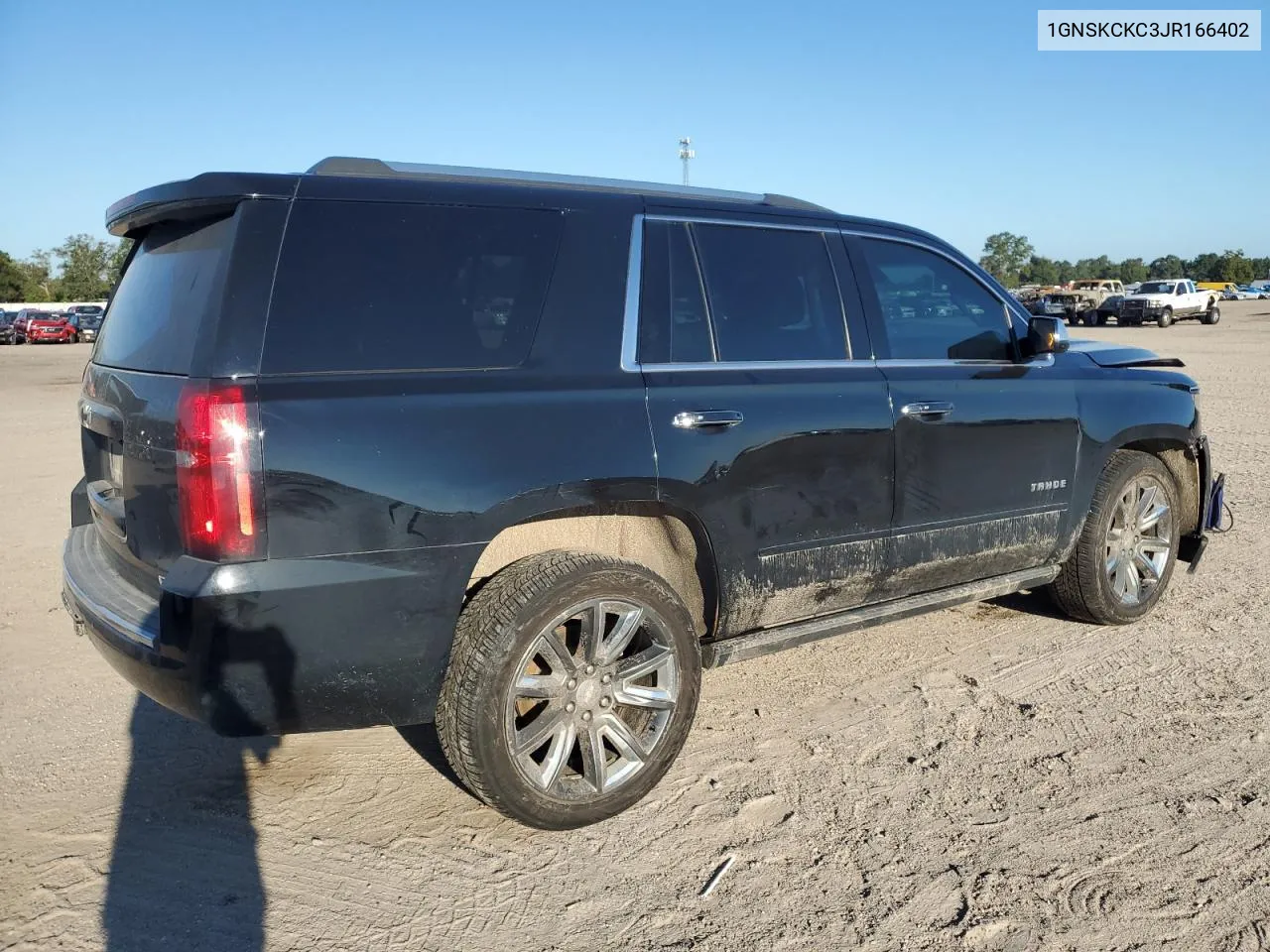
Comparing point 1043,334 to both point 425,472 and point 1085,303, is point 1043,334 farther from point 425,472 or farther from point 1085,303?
point 1085,303

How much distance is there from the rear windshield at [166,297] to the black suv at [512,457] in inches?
0.6

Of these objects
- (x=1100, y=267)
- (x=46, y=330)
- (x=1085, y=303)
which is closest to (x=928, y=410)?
(x=1085, y=303)

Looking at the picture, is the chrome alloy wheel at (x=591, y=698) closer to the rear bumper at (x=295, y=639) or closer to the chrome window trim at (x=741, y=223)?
the rear bumper at (x=295, y=639)

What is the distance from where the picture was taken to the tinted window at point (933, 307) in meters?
4.22

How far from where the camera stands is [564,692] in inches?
127

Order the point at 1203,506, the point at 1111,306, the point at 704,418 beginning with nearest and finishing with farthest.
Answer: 1. the point at 704,418
2. the point at 1203,506
3. the point at 1111,306

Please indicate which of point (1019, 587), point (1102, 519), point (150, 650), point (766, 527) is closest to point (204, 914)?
point (150, 650)

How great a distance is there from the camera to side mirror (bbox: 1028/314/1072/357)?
4.55 metres

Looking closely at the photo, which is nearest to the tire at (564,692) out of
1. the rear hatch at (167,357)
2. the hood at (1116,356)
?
the rear hatch at (167,357)

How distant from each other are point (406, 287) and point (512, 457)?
0.59 meters

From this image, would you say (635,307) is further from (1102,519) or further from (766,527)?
(1102,519)

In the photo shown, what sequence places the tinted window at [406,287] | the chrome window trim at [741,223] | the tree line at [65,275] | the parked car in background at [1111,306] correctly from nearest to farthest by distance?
the tinted window at [406,287]
the chrome window trim at [741,223]
the parked car in background at [1111,306]
the tree line at [65,275]

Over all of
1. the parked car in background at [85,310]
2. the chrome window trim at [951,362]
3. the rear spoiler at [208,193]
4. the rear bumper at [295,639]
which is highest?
the parked car in background at [85,310]

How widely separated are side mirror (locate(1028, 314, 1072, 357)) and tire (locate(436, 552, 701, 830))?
2243mm
